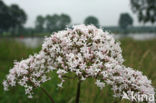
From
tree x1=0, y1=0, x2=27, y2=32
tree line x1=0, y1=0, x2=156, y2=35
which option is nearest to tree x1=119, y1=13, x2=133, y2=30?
tree line x1=0, y1=0, x2=156, y2=35

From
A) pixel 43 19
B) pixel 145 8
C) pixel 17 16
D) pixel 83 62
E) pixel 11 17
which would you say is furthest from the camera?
pixel 43 19

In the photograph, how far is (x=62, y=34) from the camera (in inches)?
145

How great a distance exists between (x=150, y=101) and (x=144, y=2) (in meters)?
50.5

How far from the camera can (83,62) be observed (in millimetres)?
3293

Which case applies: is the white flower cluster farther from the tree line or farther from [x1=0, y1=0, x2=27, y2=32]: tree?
[x1=0, y1=0, x2=27, y2=32]: tree

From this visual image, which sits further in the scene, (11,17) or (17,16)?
(17,16)

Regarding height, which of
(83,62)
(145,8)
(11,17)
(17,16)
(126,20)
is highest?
(126,20)

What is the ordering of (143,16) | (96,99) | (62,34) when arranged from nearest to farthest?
(62,34) < (96,99) < (143,16)

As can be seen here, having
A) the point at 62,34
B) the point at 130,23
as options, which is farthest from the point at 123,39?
the point at 130,23

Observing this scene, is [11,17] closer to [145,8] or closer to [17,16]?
[17,16]

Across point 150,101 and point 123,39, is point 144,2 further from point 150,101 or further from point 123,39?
point 150,101

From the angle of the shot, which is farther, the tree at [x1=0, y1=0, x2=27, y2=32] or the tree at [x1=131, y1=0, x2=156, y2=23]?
the tree at [x1=0, y1=0, x2=27, y2=32]

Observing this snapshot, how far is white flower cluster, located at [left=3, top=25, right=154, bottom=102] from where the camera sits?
331 cm

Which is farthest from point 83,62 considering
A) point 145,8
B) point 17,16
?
point 17,16
